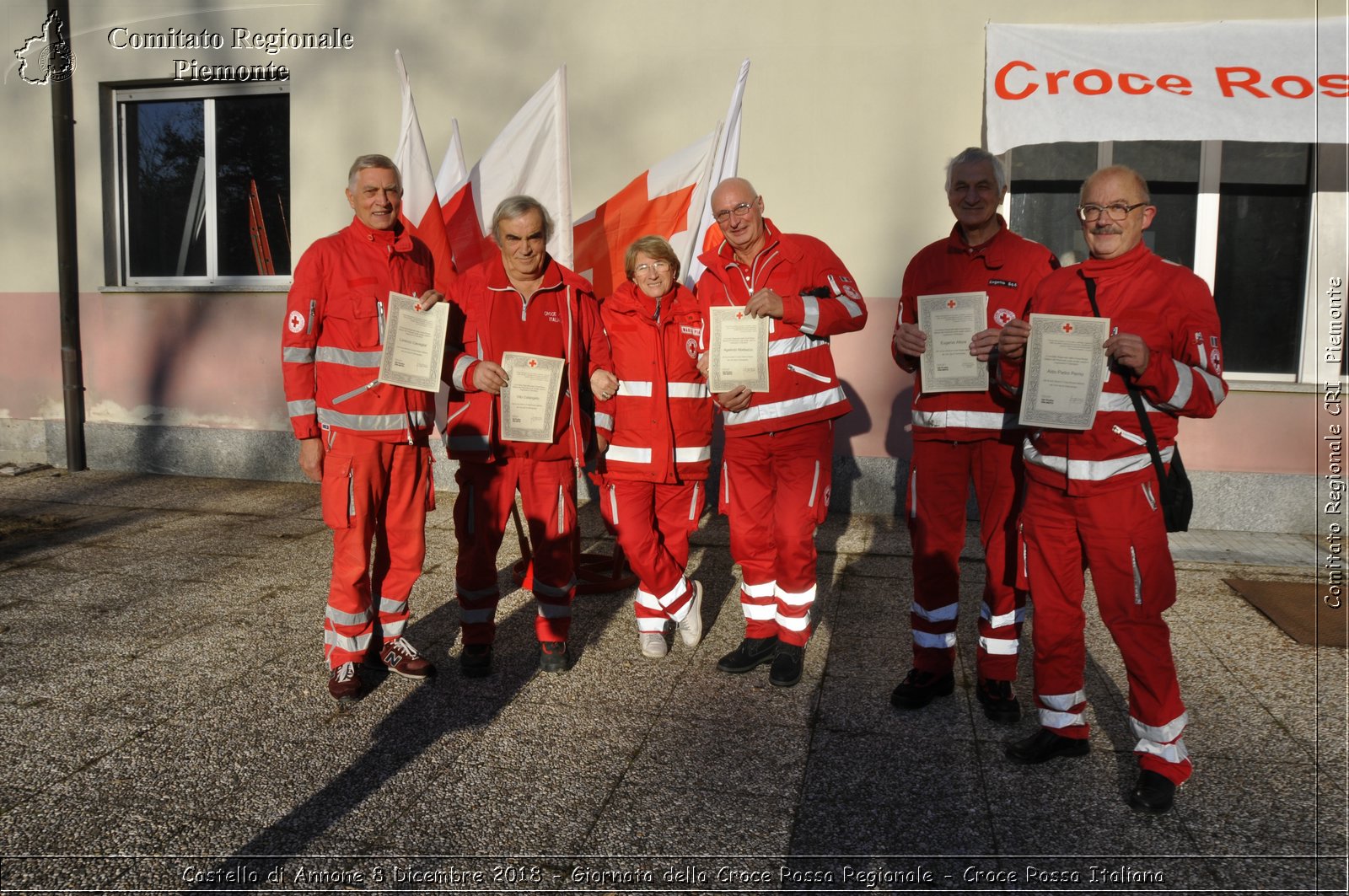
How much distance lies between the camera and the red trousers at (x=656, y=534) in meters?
4.40

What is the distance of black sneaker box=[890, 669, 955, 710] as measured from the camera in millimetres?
3924

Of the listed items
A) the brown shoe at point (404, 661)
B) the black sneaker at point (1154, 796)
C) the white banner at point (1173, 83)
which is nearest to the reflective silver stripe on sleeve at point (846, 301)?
the black sneaker at point (1154, 796)

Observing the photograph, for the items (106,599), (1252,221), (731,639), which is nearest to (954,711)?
(731,639)

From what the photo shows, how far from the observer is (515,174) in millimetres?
5621

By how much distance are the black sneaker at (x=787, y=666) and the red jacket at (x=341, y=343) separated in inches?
72.5

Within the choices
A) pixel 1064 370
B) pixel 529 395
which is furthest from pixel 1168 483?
pixel 529 395

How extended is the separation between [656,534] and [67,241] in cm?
692

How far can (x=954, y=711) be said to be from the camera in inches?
153

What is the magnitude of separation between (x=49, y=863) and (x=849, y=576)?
420 cm

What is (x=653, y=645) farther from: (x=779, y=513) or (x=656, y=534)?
(x=779, y=513)

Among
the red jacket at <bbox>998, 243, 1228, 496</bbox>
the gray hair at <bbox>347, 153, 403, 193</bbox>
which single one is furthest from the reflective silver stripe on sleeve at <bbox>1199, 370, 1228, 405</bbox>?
the gray hair at <bbox>347, 153, 403, 193</bbox>

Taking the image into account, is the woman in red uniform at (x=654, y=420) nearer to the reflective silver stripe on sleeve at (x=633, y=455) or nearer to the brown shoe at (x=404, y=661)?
the reflective silver stripe on sleeve at (x=633, y=455)

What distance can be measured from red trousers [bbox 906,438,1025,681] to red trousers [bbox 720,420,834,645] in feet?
1.36

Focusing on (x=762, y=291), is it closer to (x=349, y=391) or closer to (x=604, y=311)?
(x=604, y=311)
